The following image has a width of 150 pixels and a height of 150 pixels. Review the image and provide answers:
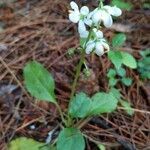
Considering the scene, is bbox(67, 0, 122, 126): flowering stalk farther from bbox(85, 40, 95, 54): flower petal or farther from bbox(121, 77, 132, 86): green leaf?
bbox(121, 77, 132, 86): green leaf

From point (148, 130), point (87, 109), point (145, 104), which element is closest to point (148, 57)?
point (145, 104)

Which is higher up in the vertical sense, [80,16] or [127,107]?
[80,16]

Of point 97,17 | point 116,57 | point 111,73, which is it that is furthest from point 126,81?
point 97,17

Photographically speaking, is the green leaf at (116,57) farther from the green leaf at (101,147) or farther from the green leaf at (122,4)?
the green leaf at (122,4)

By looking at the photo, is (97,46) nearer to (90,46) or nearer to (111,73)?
(90,46)

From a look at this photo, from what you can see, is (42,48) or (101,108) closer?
(101,108)

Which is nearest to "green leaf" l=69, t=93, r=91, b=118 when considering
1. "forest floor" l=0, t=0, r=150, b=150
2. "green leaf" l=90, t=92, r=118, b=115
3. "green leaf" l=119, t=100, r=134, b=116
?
"green leaf" l=90, t=92, r=118, b=115

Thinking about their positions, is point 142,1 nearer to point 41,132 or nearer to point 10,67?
point 10,67

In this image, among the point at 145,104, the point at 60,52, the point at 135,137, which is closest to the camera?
the point at 135,137
